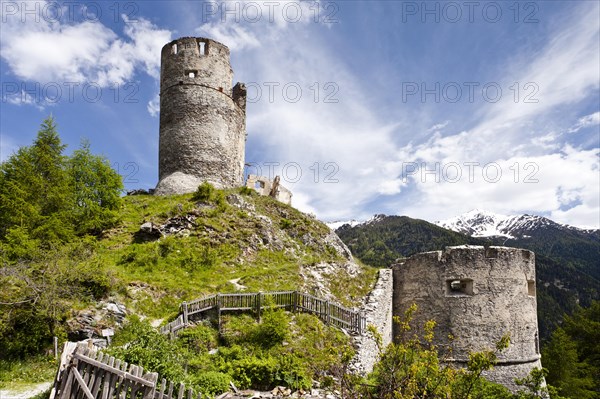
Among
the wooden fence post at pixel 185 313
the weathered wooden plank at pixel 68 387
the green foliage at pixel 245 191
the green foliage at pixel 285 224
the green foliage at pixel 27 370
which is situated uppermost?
the green foliage at pixel 245 191

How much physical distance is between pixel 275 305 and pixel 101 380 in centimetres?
823

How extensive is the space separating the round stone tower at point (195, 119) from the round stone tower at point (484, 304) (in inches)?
719

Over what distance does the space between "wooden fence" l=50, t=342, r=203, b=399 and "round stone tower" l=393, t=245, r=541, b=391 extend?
1366 cm

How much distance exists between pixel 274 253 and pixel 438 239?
14079 cm

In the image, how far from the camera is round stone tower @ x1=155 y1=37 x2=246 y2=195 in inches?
1181

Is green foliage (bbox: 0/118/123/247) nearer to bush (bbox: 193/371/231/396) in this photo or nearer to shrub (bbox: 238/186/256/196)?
shrub (bbox: 238/186/256/196)

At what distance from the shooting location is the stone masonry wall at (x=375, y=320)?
49.7ft

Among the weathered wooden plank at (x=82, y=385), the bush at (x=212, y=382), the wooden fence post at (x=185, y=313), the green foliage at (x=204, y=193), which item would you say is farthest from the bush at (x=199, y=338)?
the green foliage at (x=204, y=193)

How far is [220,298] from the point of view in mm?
15633

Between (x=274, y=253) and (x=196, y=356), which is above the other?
(x=274, y=253)

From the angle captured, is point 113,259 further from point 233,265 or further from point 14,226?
point 233,265

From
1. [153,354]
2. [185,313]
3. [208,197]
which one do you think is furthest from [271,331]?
[208,197]

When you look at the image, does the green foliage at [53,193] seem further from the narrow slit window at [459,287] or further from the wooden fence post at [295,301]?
the narrow slit window at [459,287]

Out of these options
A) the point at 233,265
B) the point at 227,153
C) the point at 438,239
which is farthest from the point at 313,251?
the point at 438,239
